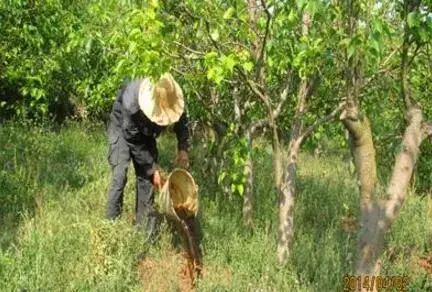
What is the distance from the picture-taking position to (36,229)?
4.70 metres

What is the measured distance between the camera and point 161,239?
4.86 metres

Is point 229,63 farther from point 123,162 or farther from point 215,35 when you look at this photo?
point 123,162

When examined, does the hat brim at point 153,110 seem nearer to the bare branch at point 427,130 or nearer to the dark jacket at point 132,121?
the dark jacket at point 132,121

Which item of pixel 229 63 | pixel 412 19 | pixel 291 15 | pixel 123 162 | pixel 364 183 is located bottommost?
pixel 123 162

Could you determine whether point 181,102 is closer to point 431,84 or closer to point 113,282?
point 113,282

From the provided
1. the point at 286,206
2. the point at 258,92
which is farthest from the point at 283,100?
the point at 286,206

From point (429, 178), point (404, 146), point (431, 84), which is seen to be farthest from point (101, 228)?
point (429, 178)

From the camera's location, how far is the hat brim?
4594mm

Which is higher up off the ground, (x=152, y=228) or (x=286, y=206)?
(x=286, y=206)

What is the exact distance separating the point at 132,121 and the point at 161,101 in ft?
1.11

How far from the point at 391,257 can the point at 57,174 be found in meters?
3.77

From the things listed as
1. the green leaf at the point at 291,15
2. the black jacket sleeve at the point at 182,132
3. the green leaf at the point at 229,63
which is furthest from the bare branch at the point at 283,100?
the green leaf at the point at 229,63
